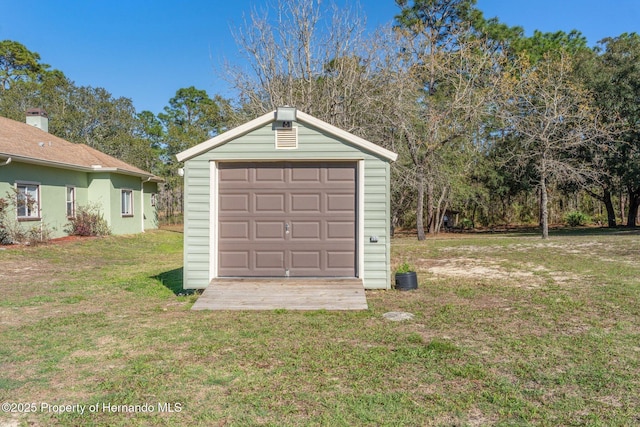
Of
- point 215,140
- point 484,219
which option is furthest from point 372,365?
point 484,219

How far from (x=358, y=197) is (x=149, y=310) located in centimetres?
376

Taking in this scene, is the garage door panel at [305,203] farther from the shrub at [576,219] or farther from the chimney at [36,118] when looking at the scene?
the shrub at [576,219]

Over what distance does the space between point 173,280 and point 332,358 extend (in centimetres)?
567

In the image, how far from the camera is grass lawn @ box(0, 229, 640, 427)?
3.18 m

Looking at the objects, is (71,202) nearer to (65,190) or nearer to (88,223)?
(65,190)

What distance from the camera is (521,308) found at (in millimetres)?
6270

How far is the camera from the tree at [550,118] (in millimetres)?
15992

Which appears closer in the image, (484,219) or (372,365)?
(372,365)

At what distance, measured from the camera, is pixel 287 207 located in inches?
298

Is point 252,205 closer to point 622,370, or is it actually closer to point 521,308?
point 521,308

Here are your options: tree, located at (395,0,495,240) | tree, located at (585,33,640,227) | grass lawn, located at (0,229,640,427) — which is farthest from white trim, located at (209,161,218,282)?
tree, located at (585,33,640,227)

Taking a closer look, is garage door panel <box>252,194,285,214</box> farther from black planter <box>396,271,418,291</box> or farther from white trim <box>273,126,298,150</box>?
black planter <box>396,271,418,291</box>

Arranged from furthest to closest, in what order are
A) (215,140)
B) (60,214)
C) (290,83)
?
(290,83)
(60,214)
(215,140)

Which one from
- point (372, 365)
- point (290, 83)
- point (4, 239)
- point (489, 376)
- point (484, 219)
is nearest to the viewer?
point (489, 376)
